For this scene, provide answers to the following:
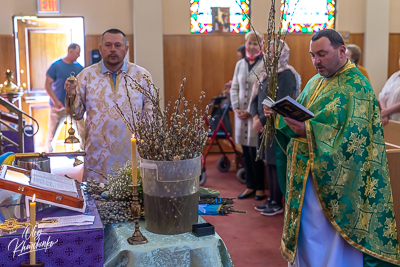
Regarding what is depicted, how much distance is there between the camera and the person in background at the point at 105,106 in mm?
2941

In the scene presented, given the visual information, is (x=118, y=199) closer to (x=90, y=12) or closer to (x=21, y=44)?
(x=90, y=12)

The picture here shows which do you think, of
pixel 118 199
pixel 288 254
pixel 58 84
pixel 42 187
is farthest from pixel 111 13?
pixel 42 187

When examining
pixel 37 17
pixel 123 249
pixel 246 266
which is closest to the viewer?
pixel 123 249

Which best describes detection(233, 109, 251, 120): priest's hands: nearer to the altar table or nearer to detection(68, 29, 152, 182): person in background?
detection(68, 29, 152, 182): person in background

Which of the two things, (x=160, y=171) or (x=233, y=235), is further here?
(x=233, y=235)

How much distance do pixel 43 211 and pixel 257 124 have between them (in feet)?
9.92

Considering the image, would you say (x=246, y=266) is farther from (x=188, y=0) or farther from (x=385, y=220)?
(x=188, y=0)

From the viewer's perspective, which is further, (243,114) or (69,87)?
(243,114)

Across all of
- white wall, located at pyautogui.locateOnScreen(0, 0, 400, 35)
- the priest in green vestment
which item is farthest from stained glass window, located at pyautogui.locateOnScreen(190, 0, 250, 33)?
the priest in green vestment

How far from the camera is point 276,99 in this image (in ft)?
14.1

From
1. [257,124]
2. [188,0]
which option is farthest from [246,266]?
[188,0]

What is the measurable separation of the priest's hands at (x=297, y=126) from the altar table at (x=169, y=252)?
112cm

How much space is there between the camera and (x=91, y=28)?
27.0ft

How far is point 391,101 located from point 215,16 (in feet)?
14.3
